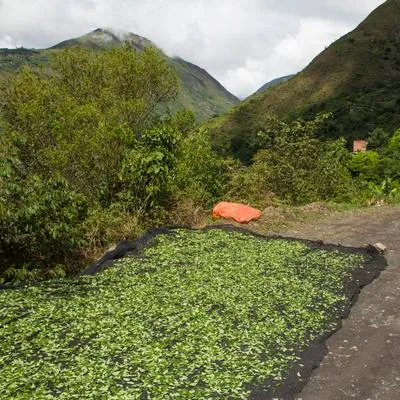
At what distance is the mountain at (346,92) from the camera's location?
80.5m

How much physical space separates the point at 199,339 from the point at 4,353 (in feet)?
8.80

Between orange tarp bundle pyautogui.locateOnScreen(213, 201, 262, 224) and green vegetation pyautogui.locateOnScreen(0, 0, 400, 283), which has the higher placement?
green vegetation pyautogui.locateOnScreen(0, 0, 400, 283)

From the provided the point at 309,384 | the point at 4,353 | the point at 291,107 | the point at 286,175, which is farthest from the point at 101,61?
the point at 291,107

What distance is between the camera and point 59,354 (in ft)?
21.3

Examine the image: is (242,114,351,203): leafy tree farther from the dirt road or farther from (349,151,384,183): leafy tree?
(349,151,384,183): leafy tree

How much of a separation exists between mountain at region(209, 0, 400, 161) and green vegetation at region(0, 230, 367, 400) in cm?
7013

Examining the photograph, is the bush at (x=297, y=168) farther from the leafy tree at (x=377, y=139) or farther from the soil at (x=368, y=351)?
the leafy tree at (x=377, y=139)

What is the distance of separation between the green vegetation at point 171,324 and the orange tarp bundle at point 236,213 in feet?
12.4

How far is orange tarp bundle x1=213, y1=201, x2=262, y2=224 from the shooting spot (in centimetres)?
1542

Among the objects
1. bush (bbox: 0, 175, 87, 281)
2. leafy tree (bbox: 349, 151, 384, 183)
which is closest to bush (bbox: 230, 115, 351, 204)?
bush (bbox: 0, 175, 87, 281)

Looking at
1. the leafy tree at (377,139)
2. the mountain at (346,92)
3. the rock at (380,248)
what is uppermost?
the mountain at (346,92)

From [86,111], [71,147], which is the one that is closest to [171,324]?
[71,147]

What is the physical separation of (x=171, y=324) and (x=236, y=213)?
8.33 m

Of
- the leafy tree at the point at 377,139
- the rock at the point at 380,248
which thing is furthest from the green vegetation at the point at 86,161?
the leafy tree at the point at 377,139
